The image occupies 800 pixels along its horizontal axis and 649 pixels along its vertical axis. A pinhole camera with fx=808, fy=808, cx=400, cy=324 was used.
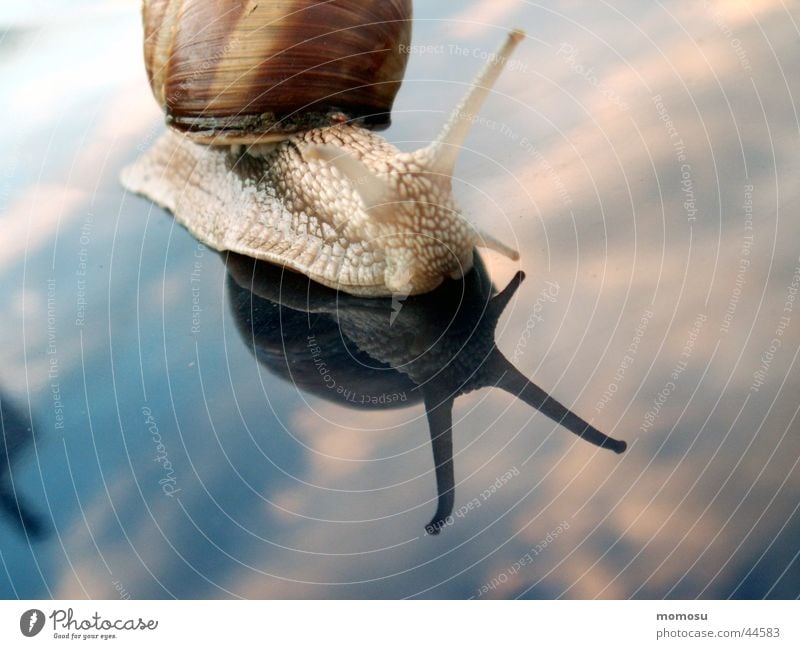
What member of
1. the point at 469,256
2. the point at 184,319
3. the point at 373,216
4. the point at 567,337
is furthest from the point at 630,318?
the point at 184,319

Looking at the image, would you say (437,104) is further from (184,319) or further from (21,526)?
(21,526)

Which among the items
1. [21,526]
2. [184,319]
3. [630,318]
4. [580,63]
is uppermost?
[580,63]

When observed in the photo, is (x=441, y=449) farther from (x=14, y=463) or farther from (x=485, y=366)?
(x=14, y=463)
